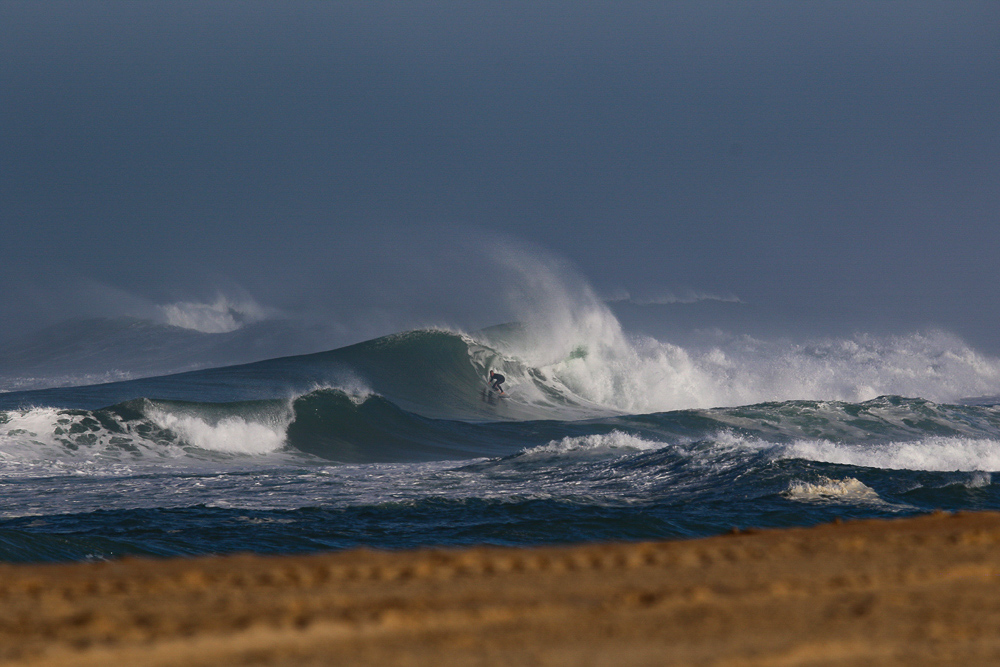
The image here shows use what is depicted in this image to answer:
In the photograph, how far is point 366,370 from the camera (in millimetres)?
25359

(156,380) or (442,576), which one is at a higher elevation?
(156,380)

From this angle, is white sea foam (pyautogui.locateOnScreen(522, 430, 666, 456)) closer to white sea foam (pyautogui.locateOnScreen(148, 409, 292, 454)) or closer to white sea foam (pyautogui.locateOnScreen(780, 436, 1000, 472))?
white sea foam (pyautogui.locateOnScreen(780, 436, 1000, 472))

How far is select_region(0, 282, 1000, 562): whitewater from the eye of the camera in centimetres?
794

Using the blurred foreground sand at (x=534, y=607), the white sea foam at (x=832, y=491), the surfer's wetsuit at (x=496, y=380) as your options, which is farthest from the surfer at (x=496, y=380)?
the blurred foreground sand at (x=534, y=607)

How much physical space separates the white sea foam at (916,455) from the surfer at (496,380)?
13257 millimetres

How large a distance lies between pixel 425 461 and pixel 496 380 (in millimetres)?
11633

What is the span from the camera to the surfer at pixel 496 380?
26095 millimetres

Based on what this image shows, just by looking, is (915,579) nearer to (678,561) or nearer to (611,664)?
(678,561)

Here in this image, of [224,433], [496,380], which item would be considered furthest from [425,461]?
[496,380]

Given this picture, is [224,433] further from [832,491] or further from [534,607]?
[534,607]

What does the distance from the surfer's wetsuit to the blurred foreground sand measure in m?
22.2

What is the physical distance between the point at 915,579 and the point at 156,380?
22.8 metres

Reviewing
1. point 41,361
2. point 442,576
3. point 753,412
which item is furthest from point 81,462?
point 41,361

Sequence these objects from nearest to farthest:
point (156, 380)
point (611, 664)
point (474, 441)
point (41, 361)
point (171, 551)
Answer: point (611, 664)
point (171, 551)
point (474, 441)
point (156, 380)
point (41, 361)
